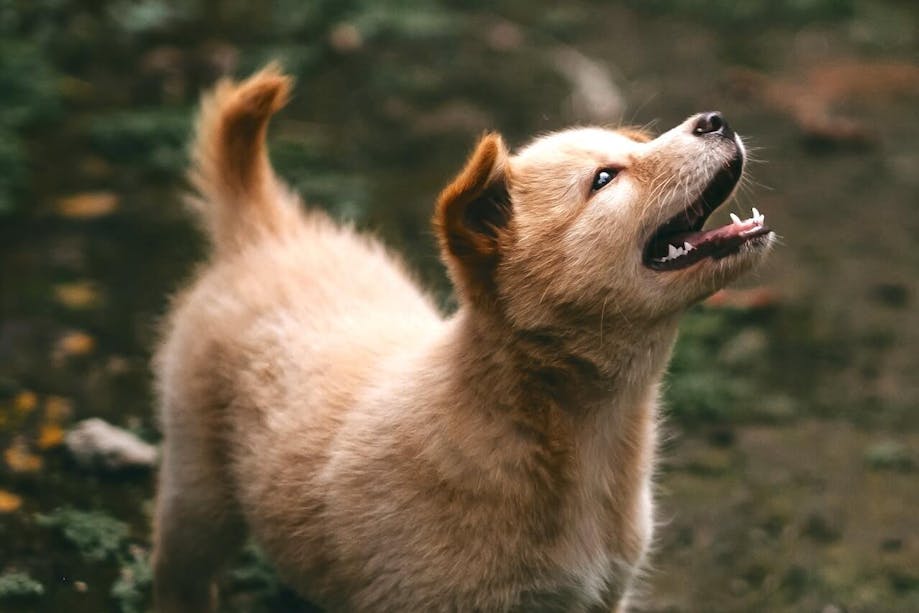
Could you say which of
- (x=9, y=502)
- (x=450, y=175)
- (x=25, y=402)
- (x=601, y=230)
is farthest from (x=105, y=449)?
(x=450, y=175)

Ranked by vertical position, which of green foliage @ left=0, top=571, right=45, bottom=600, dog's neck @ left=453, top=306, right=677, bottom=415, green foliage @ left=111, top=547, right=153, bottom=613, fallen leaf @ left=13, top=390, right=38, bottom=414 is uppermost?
dog's neck @ left=453, top=306, right=677, bottom=415

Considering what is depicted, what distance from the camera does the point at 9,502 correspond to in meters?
4.18

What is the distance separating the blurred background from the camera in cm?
432

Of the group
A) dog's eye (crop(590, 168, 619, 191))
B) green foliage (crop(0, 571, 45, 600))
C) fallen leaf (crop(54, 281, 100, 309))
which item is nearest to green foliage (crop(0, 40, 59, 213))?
fallen leaf (crop(54, 281, 100, 309))

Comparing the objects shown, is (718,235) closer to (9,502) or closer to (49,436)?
(9,502)

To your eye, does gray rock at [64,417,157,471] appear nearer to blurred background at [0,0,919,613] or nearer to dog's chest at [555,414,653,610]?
blurred background at [0,0,919,613]

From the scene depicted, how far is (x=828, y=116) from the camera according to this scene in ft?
23.3

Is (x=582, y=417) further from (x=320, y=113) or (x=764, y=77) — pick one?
(x=764, y=77)

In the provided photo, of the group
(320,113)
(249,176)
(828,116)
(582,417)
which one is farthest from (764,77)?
(582,417)

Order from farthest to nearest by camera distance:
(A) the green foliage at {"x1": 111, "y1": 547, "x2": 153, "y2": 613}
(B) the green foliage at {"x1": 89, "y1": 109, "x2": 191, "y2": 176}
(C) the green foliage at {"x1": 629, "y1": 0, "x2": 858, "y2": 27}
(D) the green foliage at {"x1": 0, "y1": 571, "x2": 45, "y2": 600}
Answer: (C) the green foliage at {"x1": 629, "y1": 0, "x2": 858, "y2": 27}
(B) the green foliage at {"x1": 89, "y1": 109, "x2": 191, "y2": 176}
(A) the green foliage at {"x1": 111, "y1": 547, "x2": 153, "y2": 613}
(D) the green foliage at {"x1": 0, "y1": 571, "x2": 45, "y2": 600}

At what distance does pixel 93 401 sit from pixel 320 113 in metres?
2.61

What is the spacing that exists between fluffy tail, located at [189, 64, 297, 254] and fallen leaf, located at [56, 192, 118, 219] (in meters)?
1.95

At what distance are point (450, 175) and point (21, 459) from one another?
108 inches

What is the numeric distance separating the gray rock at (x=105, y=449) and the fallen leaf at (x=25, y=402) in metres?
0.24
